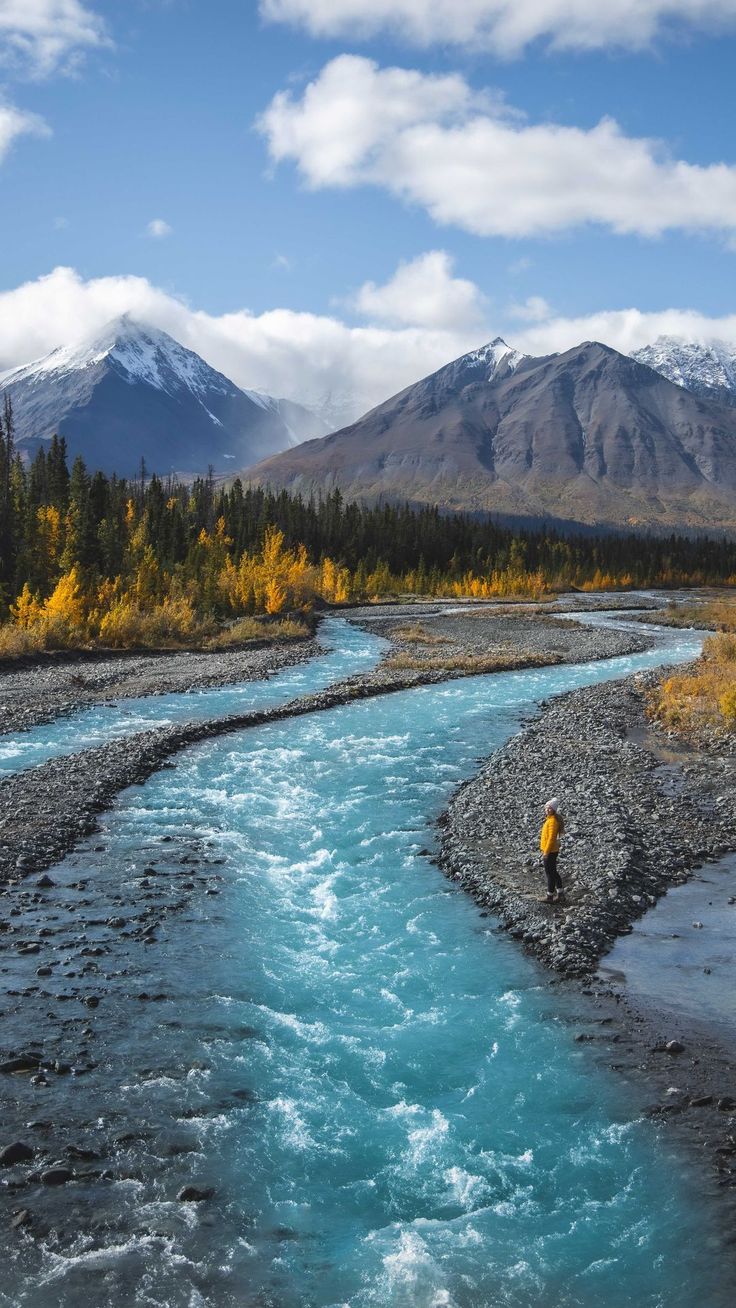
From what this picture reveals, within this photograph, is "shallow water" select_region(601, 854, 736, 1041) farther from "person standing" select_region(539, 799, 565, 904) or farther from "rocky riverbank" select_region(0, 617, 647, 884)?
"rocky riverbank" select_region(0, 617, 647, 884)

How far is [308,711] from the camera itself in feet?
132

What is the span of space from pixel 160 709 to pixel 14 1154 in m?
30.1

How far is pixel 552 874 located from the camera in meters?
18.6

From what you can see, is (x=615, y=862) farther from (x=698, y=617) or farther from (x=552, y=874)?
(x=698, y=617)

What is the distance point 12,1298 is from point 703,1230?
24.7ft

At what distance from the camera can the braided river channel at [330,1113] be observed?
30.9ft

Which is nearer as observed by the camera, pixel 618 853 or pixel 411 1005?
pixel 411 1005

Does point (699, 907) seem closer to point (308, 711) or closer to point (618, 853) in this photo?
point (618, 853)

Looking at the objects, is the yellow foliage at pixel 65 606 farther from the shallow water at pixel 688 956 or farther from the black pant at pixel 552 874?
the shallow water at pixel 688 956

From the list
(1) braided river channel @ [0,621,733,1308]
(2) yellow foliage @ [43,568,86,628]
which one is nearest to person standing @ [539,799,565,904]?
(1) braided river channel @ [0,621,733,1308]

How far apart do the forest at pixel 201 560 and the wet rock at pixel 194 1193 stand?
4469cm

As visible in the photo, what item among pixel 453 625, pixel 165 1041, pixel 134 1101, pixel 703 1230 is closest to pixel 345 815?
pixel 165 1041

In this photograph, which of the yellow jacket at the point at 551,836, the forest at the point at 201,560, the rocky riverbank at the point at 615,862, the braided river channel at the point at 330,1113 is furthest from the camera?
the forest at the point at 201,560

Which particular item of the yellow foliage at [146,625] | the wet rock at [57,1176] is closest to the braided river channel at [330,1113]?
the wet rock at [57,1176]
